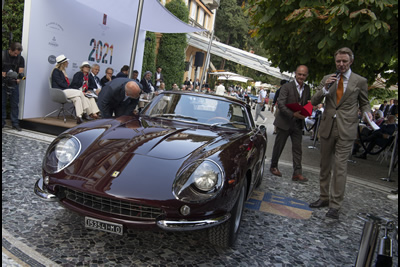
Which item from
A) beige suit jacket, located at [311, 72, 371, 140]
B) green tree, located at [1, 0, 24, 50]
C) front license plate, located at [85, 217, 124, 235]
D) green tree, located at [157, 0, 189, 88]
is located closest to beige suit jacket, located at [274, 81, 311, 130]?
beige suit jacket, located at [311, 72, 371, 140]

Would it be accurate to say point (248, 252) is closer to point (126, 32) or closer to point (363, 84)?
point (363, 84)

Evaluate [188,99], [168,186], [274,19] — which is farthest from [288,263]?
[274,19]

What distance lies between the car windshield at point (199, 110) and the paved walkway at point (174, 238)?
1.15 meters

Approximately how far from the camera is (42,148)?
578 cm

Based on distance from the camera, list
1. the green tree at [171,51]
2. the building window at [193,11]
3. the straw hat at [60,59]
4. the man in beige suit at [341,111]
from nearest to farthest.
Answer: the man in beige suit at [341,111], the straw hat at [60,59], the green tree at [171,51], the building window at [193,11]

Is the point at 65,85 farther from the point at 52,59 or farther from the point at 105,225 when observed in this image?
the point at 105,225

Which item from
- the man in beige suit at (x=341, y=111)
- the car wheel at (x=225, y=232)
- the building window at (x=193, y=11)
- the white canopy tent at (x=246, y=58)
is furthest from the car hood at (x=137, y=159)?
the building window at (x=193, y=11)

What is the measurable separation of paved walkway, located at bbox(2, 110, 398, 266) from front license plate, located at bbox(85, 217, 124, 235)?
28 cm

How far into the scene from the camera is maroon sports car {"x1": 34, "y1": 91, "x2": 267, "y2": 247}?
8.43 feet

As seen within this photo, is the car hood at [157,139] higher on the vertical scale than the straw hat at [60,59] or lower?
lower

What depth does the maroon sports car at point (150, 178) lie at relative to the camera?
8.43 ft

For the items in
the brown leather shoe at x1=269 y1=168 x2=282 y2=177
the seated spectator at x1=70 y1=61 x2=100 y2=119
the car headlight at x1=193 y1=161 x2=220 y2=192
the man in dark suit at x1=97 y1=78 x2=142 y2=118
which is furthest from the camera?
the seated spectator at x1=70 y1=61 x2=100 y2=119

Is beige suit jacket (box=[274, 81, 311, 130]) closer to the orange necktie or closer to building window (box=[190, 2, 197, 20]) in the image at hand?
the orange necktie

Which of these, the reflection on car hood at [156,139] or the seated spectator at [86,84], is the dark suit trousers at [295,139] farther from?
the seated spectator at [86,84]
